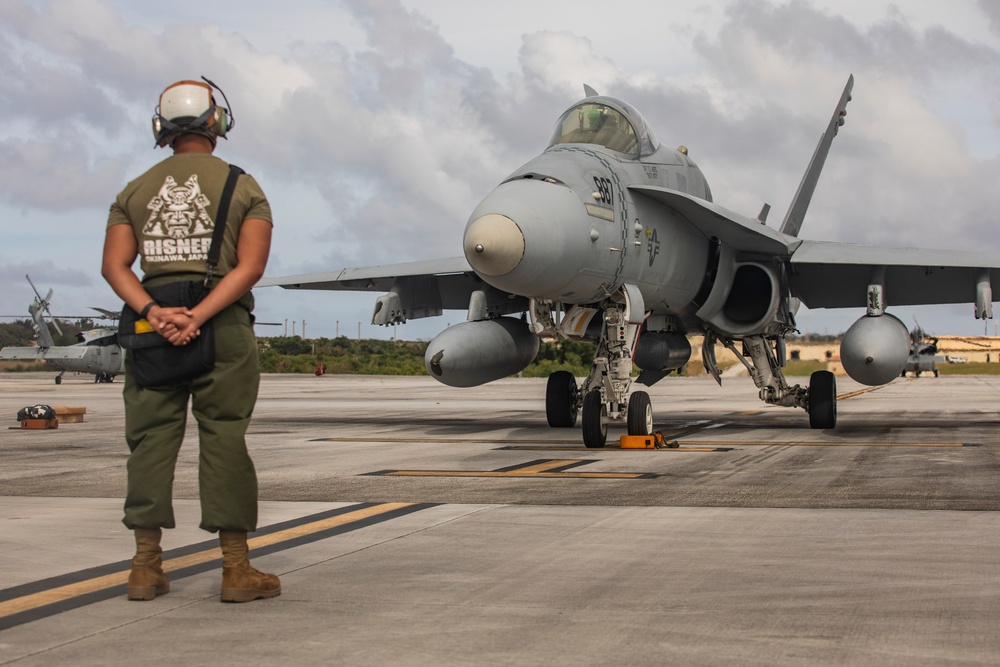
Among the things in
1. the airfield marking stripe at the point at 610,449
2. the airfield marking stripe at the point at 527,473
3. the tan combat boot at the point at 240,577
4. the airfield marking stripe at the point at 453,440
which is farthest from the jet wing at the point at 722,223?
the tan combat boot at the point at 240,577

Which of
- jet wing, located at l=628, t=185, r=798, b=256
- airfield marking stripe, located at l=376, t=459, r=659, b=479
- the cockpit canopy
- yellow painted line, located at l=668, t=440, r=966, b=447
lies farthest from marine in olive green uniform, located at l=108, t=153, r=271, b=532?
yellow painted line, located at l=668, t=440, r=966, b=447

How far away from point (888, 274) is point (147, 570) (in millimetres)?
14747

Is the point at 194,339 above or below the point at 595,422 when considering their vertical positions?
above

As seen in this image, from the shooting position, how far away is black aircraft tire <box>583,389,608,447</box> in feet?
39.7

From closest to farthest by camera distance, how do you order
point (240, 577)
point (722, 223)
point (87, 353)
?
point (240, 577) → point (722, 223) → point (87, 353)

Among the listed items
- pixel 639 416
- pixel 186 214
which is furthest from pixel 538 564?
pixel 639 416

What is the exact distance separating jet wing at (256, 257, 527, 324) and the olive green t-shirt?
470 inches

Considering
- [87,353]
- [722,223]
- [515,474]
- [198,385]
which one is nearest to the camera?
[198,385]

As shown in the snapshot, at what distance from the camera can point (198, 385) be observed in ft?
14.4

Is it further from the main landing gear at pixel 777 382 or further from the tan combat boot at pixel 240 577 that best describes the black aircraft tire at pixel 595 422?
the tan combat boot at pixel 240 577

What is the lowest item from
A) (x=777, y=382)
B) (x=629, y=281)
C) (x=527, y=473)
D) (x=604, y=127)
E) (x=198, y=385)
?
(x=527, y=473)

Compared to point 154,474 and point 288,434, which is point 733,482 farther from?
point 288,434

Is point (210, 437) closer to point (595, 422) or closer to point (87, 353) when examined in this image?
point (595, 422)

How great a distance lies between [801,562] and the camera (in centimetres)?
504
